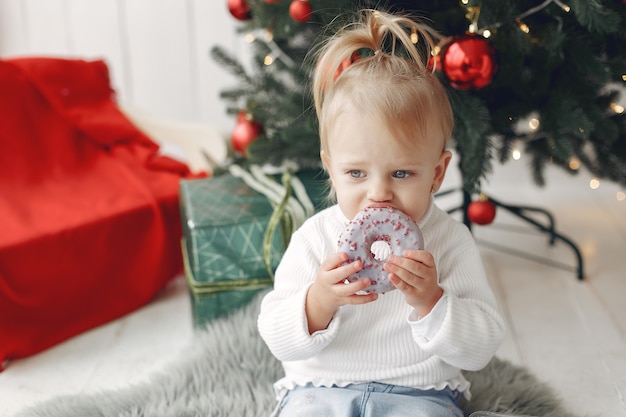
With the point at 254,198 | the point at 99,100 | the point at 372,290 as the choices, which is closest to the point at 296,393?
the point at 372,290

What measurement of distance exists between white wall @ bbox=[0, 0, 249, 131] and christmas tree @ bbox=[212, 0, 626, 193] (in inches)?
26.7

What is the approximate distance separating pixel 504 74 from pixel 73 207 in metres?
1.00

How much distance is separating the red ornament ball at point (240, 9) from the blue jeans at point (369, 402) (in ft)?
3.23

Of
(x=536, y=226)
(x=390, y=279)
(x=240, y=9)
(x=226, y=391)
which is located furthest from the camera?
(x=536, y=226)

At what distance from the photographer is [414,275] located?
0.85m

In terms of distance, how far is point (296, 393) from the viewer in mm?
996

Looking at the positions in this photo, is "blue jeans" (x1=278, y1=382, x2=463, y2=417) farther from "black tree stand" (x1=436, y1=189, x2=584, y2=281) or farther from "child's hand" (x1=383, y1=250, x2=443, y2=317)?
"black tree stand" (x1=436, y1=189, x2=584, y2=281)

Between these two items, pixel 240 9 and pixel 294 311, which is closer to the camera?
pixel 294 311

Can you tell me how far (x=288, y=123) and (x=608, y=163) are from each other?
2.51ft

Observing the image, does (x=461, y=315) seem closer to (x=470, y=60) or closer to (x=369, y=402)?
(x=369, y=402)

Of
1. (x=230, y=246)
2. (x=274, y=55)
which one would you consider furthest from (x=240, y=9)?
(x=230, y=246)

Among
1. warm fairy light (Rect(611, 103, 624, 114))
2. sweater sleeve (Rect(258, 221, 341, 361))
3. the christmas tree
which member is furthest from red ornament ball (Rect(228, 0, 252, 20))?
warm fairy light (Rect(611, 103, 624, 114))

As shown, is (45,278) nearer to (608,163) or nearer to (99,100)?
(99,100)

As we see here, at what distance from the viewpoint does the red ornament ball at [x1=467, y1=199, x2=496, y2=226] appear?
1.54 metres
